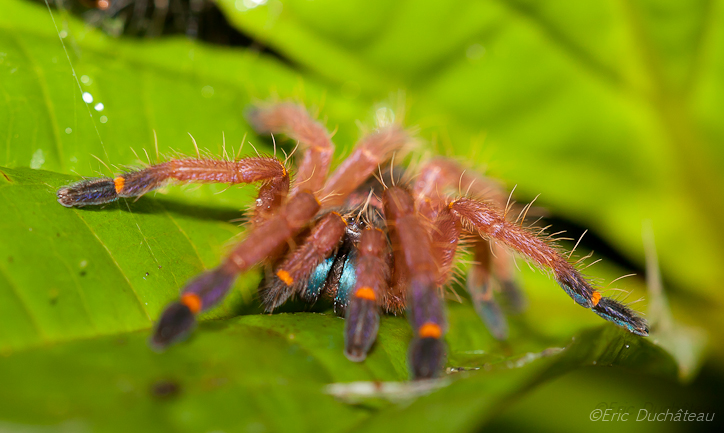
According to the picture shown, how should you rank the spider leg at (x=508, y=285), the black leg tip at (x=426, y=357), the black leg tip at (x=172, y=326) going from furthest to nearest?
the spider leg at (x=508, y=285), the black leg tip at (x=426, y=357), the black leg tip at (x=172, y=326)

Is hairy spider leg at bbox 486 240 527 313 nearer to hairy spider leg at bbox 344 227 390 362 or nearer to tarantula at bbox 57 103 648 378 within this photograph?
tarantula at bbox 57 103 648 378

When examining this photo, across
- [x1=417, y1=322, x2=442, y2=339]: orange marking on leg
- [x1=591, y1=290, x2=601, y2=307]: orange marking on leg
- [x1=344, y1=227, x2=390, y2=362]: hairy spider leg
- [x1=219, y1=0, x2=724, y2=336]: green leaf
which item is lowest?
[x1=344, y1=227, x2=390, y2=362]: hairy spider leg

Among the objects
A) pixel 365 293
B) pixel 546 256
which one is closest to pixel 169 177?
pixel 365 293

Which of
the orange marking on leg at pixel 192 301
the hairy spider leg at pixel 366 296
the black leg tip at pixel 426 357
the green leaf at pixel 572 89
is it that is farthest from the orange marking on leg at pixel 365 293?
the green leaf at pixel 572 89

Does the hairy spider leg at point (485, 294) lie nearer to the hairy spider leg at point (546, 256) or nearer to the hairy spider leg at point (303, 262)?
the hairy spider leg at point (546, 256)

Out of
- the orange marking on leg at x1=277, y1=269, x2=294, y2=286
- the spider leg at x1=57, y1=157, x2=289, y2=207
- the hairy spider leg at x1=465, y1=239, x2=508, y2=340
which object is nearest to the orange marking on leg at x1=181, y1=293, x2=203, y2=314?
the orange marking on leg at x1=277, y1=269, x2=294, y2=286

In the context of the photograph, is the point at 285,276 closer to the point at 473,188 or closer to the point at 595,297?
the point at 595,297
